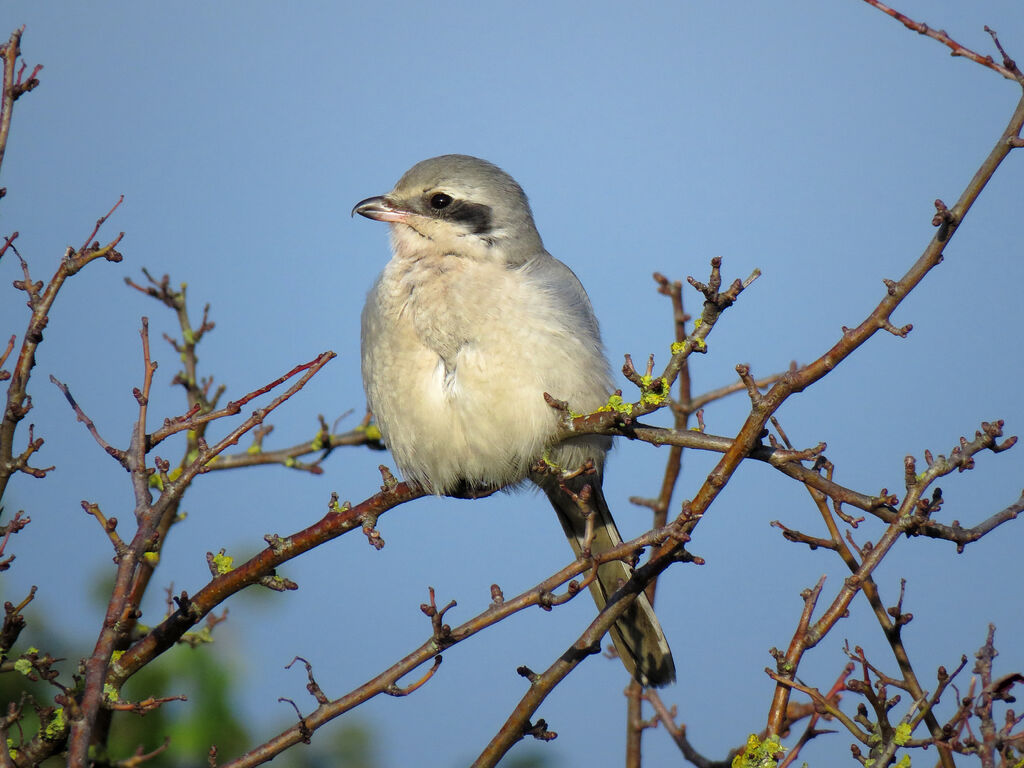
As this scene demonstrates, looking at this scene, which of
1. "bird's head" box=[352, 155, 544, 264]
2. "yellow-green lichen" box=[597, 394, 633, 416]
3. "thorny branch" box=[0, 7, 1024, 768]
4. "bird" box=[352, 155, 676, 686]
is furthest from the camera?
"bird's head" box=[352, 155, 544, 264]

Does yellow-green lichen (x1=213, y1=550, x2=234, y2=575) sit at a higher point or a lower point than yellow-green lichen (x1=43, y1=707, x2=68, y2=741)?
higher

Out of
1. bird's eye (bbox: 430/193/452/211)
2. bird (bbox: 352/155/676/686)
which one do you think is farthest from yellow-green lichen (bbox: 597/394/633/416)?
bird's eye (bbox: 430/193/452/211)

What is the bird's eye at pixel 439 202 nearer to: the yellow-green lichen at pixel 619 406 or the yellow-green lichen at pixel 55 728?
the yellow-green lichen at pixel 619 406

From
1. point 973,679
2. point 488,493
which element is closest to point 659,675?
point 488,493

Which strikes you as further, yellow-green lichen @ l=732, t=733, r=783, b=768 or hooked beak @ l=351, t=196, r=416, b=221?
hooked beak @ l=351, t=196, r=416, b=221

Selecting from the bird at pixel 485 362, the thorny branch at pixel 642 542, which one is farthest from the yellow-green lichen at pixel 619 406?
the bird at pixel 485 362

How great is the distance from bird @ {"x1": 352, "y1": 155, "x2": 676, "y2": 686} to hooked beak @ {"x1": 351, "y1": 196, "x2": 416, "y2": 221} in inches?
0.4

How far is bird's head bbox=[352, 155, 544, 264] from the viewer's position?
489 centimetres

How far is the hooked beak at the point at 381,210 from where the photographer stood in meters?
5.08

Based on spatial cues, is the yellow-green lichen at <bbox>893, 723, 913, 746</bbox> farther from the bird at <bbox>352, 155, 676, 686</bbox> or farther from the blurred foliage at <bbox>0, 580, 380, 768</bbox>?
the blurred foliage at <bbox>0, 580, 380, 768</bbox>

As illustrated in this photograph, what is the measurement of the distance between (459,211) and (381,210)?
40cm

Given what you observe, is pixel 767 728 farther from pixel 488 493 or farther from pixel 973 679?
pixel 488 493

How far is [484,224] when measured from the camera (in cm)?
500

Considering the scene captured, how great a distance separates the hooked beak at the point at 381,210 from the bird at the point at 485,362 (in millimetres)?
10
